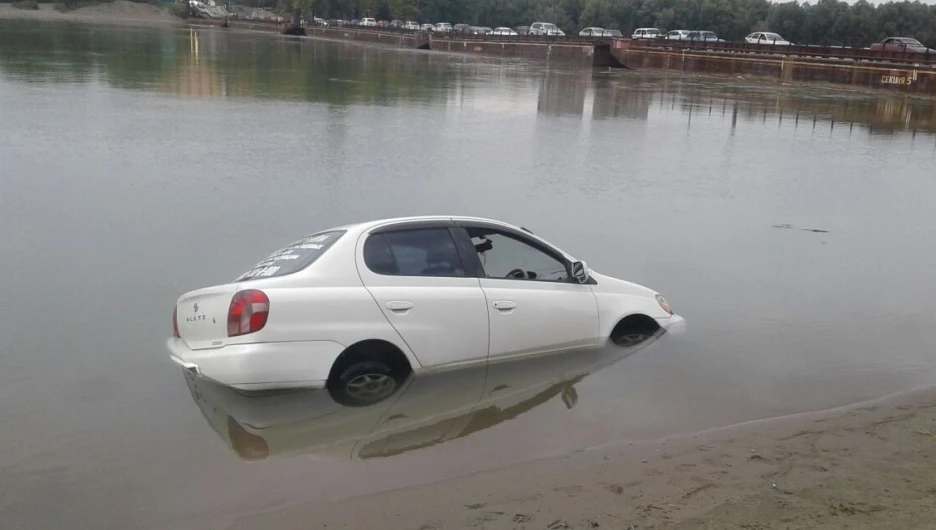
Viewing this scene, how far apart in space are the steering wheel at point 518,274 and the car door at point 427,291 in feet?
1.52

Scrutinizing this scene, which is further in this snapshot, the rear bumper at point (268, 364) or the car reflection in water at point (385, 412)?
the rear bumper at point (268, 364)

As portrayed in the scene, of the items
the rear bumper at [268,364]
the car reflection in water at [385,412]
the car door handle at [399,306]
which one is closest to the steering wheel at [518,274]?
the car reflection in water at [385,412]

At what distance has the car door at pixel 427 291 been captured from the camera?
6.43 metres

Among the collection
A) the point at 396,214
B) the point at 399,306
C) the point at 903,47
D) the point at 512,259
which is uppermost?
the point at 903,47

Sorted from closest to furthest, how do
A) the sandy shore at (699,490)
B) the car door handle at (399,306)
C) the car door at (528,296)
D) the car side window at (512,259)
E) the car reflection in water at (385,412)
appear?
the sandy shore at (699,490) → the car reflection in water at (385,412) → the car door handle at (399,306) → the car door at (528,296) → the car side window at (512,259)

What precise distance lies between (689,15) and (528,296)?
11102 centimetres

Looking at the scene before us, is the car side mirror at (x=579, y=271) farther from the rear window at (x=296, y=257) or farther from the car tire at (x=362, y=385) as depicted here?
the rear window at (x=296, y=257)

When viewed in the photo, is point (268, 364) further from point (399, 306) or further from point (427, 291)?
point (427, 291)

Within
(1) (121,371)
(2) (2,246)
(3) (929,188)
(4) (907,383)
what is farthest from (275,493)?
(3) (929,188)

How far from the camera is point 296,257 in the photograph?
665cm

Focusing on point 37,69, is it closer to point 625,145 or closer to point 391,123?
point 391,123

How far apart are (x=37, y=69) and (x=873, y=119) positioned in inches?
1131

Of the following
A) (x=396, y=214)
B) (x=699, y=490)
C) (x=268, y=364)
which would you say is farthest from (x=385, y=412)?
(x=396, y=214)

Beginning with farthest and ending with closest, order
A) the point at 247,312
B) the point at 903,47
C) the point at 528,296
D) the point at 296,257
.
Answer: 1. the point at 903,47
2. the point at 528,296
3. the point at 296,257
4. the point at 247,312
